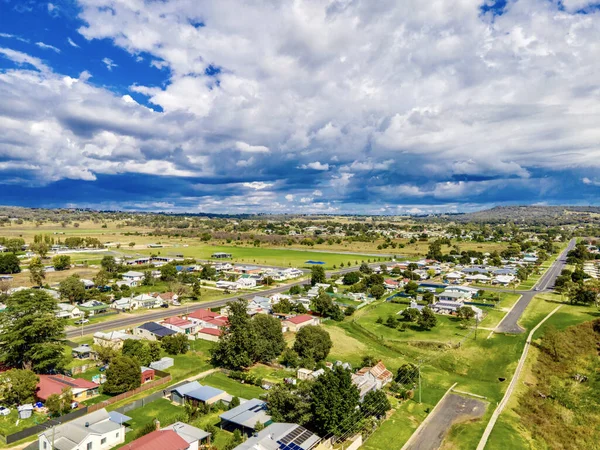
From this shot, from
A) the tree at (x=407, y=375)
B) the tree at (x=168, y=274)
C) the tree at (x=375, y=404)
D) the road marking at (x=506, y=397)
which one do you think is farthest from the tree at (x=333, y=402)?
the tree at (x=168, y=274)

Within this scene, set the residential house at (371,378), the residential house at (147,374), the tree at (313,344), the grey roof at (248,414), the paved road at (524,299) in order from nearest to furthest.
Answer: the grey roof at (248,414), the residential house at (371,378), the residential house at (147,374), the tree at (313,344), the paved road at (524,299)

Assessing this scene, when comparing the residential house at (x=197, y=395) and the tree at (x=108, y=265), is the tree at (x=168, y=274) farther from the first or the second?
the residential house at (x=197, y=395)

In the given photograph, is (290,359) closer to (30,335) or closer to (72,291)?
(30,335)

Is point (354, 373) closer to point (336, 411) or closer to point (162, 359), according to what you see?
point (336, 411)

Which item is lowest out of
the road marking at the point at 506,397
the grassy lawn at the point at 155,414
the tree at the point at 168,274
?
the road marking at the point at 506,397

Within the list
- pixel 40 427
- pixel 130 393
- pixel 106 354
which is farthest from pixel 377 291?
pixel 40 427

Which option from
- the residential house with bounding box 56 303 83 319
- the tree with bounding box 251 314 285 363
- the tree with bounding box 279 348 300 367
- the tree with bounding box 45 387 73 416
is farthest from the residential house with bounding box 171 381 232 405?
the residential house with bounding box 56 303 83 319
